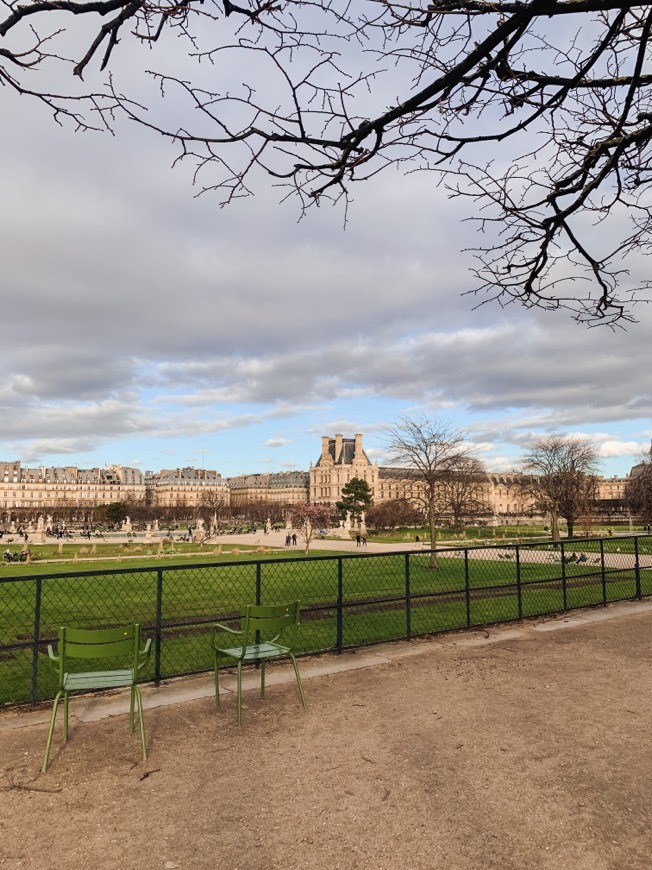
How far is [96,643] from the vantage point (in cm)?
505

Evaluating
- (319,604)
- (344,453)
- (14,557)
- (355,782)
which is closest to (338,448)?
(344,453)

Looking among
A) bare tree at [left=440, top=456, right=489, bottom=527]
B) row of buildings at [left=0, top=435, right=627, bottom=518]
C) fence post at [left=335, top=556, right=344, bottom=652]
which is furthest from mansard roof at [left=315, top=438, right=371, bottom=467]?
fence post at [left=335, top=556, right=344, bottom=652]

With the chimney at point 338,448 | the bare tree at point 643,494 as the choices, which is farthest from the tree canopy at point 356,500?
the chimney at point 338,448

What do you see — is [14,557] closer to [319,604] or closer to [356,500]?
[319,604]

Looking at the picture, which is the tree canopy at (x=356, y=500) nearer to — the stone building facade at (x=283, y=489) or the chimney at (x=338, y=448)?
the chimney at (x=338, y=448)

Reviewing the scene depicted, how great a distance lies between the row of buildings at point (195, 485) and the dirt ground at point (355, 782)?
468 feet

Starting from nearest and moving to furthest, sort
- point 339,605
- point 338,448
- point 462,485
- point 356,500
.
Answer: point 339,605
point 462,485
point 356,500
point 338,448

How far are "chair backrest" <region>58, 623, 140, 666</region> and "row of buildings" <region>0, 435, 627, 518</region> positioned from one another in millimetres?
143522

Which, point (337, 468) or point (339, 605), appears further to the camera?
point (337, 468)

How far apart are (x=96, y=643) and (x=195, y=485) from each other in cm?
18893

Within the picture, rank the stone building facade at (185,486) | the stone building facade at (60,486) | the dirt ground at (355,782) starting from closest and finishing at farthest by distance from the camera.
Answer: the dirt ground at (355,782) → the stone building facade at (60,486) → the stone building facade at (185,486)

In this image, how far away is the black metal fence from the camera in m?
7.88

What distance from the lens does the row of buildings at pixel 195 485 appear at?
16075 centimetres

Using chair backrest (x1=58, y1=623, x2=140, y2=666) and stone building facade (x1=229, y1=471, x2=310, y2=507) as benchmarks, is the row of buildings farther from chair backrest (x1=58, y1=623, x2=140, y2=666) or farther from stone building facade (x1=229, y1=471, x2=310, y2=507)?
chair backrest (x1=58, y1=623, x2=140, y2=666)
